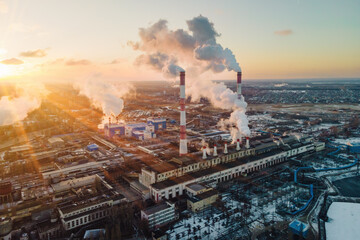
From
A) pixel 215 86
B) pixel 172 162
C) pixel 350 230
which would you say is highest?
pixel 215 86

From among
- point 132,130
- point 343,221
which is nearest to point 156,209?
point 343,221

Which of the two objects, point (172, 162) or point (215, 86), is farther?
point (215, 86)

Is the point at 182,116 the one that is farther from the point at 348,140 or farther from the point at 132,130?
the point at 348,140

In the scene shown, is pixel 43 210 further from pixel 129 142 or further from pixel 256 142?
pixel 256 142

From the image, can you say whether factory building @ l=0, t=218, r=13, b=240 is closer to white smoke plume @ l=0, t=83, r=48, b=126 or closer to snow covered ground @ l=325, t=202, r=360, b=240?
snow covered ground @ l=325, t=202, r=360, b=240

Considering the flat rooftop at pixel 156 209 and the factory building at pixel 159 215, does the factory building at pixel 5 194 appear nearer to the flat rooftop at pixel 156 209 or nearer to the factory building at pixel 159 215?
the factory building at pixel 159 215

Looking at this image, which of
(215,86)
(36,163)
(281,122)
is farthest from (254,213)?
(281,122)
